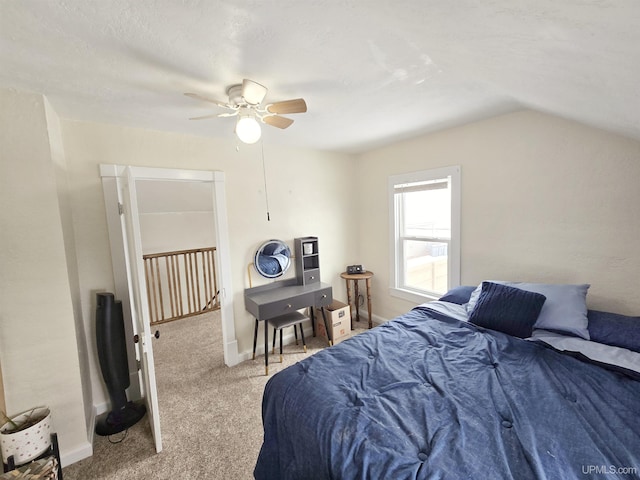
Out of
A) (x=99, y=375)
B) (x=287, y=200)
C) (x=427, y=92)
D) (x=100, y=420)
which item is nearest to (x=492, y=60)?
(x=427, y=92)

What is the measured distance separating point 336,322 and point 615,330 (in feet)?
7.30

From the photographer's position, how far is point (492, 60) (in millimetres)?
1132

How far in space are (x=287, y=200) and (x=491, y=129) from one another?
6.94 feet

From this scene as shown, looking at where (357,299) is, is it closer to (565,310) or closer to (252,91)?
(565,310)

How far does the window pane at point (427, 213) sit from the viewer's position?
285 centimetres

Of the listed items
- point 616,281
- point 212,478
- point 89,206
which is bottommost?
point 212,478

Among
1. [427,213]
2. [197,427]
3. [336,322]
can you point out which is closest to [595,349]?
[427,213]

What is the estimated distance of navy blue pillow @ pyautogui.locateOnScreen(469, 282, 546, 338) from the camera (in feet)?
5.75

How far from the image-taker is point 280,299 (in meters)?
2.68

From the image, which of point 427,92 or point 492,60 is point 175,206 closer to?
Result: point 427,92

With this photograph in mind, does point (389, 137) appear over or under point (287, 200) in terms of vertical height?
over

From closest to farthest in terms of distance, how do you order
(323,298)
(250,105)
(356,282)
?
(250,105)
(323,298)
(356,282)

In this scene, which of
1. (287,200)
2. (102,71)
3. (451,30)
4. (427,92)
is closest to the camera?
(451,30)

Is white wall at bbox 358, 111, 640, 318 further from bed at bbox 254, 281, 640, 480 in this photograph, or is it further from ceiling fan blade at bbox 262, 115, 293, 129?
ceiling fan blade at bbox 262, 115, 293, 129
